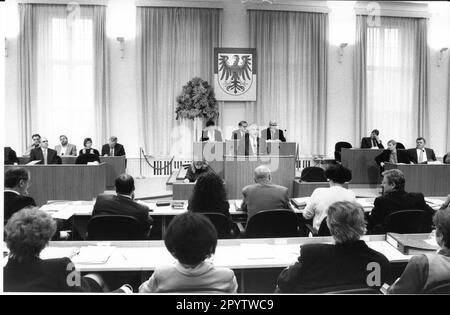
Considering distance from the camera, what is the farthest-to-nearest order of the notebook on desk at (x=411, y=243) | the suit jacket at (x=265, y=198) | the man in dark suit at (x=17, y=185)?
the suit jacket at (x=265, y=198), the man in dark suit at (x=17, y=185), the notebook on desk at (x=411, y=243)

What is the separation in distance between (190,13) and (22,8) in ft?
11.8

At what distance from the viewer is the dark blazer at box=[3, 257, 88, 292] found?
4.98 feet

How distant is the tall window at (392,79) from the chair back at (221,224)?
774 cm

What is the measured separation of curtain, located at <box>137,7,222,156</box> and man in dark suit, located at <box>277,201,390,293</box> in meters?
7.94

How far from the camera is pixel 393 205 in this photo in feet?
10.2

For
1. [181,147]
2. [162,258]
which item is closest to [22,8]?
[181,147]

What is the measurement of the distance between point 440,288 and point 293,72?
840 cm

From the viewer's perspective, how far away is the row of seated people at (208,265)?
155 centimetres

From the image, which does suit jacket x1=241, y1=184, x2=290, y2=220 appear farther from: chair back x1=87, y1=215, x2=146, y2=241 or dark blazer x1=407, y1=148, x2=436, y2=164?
dark blazer x1=407, y1=148, x2=436, y2=164

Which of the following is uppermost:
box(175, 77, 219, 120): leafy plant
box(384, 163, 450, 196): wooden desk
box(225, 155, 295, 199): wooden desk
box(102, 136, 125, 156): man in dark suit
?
box(175, 77, 219, 120): leafy plant

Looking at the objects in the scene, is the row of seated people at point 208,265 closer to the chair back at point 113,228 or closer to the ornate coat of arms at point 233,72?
the chair back at point 113,228

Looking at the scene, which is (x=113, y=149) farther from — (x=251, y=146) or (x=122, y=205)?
(x=122, y=205)

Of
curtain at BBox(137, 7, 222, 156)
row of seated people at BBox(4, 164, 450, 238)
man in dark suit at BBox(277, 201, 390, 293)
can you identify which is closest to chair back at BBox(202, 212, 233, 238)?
row of seated people at BBox(4, 164, 450, 238)

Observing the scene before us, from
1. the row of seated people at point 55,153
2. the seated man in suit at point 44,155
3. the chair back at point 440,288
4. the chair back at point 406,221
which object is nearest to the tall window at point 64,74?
the row of seated people at point 55,153
